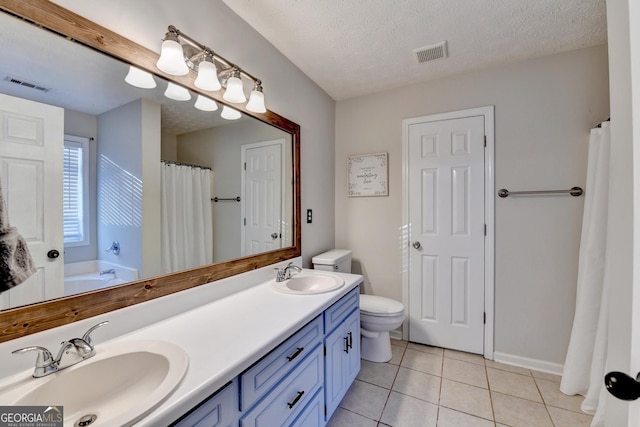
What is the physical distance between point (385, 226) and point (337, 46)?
5.09 ft

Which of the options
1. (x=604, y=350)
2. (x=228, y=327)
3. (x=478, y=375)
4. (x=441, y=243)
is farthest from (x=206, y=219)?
(x=604, y=350)

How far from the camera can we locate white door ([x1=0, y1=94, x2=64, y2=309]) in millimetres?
775

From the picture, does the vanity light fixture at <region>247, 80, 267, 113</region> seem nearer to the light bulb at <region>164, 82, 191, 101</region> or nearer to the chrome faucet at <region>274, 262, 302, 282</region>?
the light bulb at <region>164, 82, 191, 101</region>

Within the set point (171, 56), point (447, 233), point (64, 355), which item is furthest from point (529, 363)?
point (171, 56)

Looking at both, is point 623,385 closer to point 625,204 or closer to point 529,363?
point 625,204

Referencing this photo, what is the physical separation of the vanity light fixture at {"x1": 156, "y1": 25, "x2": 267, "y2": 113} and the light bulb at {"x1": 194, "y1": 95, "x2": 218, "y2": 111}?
0.22ft

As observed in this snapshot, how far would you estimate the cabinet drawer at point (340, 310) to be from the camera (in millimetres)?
1406

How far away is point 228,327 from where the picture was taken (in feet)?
3.51

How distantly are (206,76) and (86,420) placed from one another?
135cm

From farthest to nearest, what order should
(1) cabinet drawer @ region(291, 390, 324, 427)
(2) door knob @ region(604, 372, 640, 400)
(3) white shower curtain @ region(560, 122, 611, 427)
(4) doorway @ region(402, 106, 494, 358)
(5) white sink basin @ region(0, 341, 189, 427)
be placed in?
(4) doorway @ region(402, 106, 494, 358) < (3) white shower curtain @ region(560, 122, 611, 427) < (1) cabinet drawer @ region(291, 390, 324, 427) < (5) white sink basin @ region(0, 341, 189, 427) < (2) door knob @ region(604, 372, 640, 400)

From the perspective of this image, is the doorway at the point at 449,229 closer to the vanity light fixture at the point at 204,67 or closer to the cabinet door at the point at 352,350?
the cabinet door at the point at 352,350

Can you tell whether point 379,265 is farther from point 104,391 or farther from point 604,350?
point 104,391

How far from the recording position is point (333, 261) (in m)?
2.20

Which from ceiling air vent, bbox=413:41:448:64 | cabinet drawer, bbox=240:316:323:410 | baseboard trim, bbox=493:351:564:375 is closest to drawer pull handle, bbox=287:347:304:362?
cabinet drawer, bbox=240:316:323:410
